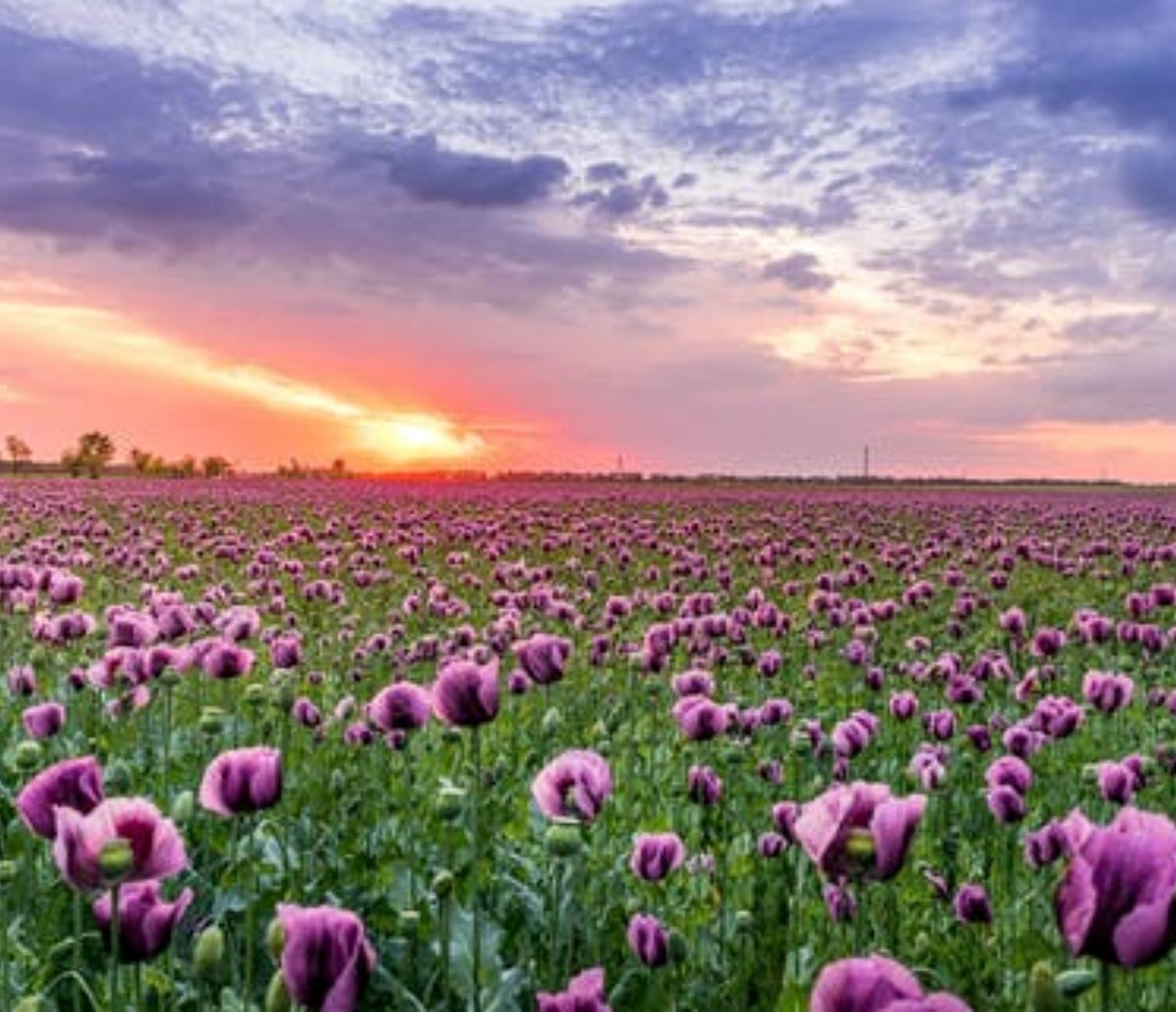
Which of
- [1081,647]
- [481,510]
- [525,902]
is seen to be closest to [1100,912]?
[525,902]

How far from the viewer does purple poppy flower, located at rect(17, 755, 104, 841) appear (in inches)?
105

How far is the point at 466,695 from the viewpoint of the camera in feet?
11.0

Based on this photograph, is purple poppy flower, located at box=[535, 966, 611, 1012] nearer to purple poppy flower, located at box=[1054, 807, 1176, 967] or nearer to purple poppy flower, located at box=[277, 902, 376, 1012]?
purple poppy flower, located at box=[277, 902, 376, 1012]

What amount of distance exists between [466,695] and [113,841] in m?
1.27

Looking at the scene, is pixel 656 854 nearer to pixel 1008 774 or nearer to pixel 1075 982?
pixel 1075 982

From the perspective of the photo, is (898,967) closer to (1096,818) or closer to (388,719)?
(388,719)

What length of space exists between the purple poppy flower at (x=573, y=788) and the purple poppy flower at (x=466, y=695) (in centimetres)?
20

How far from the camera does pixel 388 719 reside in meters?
4.11

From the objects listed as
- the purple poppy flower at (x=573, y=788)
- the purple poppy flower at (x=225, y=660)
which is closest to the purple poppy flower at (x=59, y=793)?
the purple poppy flower at (x=573, y=788)

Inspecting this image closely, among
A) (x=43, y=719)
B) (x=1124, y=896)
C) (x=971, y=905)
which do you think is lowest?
(x=971, y=905)

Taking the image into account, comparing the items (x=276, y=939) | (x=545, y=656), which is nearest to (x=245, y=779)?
(x=276, y=939)

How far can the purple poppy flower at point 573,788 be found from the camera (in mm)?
3303

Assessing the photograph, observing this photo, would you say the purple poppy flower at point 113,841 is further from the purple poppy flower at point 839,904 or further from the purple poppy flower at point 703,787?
the purple poppy flower at point 703,787

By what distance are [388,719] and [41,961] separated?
113cm
